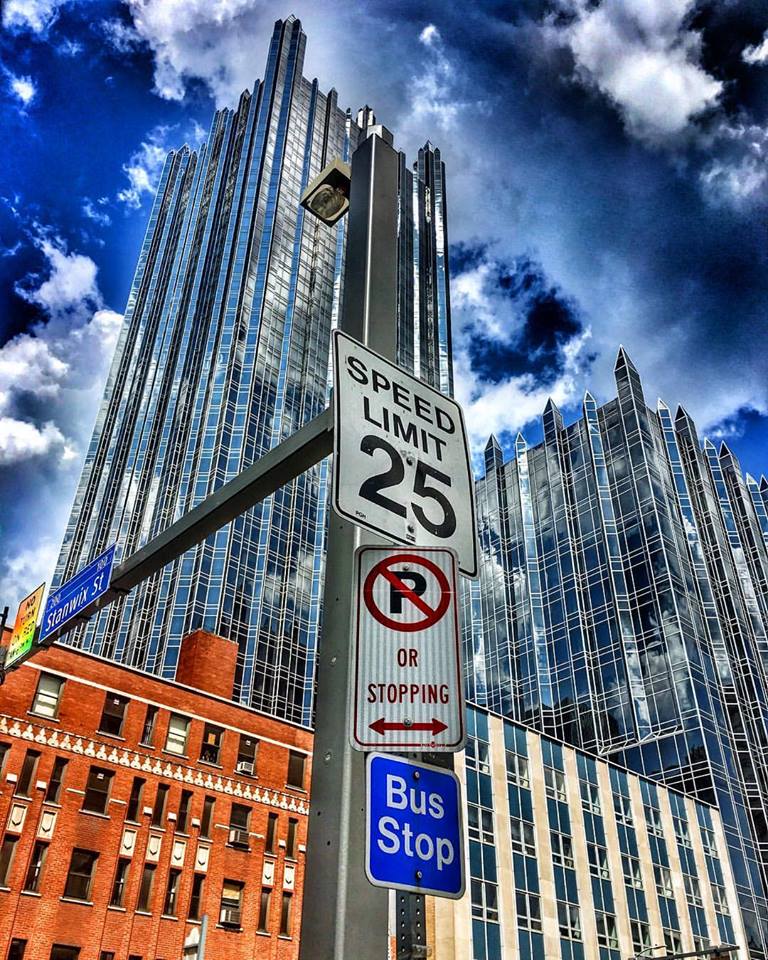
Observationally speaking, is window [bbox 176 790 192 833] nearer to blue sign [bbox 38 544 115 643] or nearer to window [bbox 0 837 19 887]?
window [bbox 0 837 19 887]

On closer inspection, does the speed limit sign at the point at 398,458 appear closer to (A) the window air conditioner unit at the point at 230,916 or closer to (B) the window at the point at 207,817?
(B) the window at the point at 207,817

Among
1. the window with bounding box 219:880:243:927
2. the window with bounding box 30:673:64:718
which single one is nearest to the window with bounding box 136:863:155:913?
the window with bounding box 219:880:243:927

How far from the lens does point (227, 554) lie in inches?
3135

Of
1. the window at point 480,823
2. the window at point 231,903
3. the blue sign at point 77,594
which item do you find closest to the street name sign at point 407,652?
the blue sign at point 77,594

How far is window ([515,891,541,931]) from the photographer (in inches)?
1665

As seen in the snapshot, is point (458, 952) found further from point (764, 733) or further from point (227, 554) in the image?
point (227, 554)

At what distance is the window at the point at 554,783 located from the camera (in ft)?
157

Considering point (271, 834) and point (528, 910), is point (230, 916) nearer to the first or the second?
point (271, 834)

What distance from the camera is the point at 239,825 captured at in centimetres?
3991

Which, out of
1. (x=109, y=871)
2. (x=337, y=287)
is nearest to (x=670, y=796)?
(x=109, y=871)

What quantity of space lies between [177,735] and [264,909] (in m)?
8.78

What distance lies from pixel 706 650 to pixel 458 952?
119 ft

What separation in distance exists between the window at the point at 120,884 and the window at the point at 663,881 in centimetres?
3128

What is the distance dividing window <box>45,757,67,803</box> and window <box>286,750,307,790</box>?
449 inches
